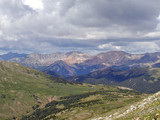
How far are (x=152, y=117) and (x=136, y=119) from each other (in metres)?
9.48

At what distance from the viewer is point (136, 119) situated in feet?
194

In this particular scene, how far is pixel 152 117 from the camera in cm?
5072

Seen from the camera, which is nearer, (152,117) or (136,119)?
(152,117)
